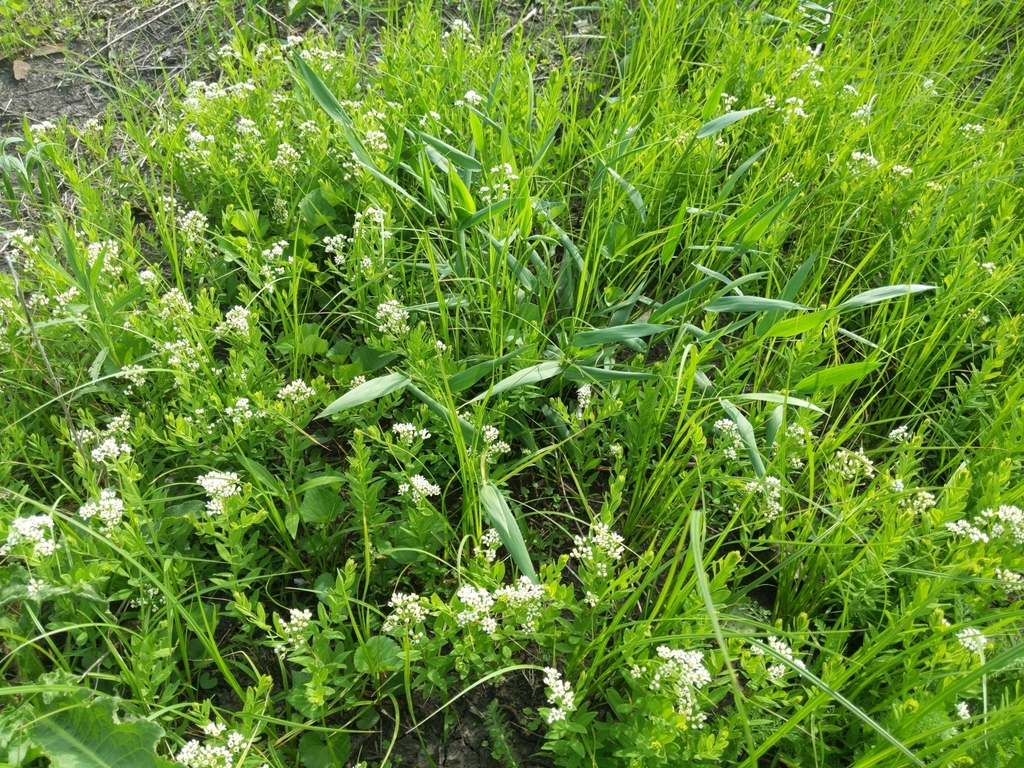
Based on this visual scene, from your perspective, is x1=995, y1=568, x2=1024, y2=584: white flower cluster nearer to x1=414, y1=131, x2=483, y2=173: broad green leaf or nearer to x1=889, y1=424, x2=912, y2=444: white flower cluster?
x1=889, y1=424, x2=912, y2=444: white flower cluster

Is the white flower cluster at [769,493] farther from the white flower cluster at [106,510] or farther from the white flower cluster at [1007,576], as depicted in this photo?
the white flower cluster at [106,510]

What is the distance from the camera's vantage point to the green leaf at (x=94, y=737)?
134cm

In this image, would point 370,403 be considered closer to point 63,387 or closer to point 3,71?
point 63,387

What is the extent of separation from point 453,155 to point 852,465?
5.25 ft

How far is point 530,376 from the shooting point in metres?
1.95

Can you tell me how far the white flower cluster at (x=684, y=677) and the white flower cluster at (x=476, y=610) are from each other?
37 centimetres

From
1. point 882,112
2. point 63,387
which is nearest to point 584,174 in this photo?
point 882,112

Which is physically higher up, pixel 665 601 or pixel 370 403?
pixel 370 403

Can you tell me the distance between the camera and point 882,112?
2779 mm

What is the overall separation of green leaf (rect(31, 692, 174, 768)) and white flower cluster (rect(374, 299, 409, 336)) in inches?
44.6

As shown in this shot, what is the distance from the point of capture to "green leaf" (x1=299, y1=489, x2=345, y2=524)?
1.79 meters

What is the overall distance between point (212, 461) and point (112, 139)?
2.08 m

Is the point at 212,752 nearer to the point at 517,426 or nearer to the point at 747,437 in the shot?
the point at 517,426

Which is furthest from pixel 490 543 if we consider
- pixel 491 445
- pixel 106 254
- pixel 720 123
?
pixel 720 123
